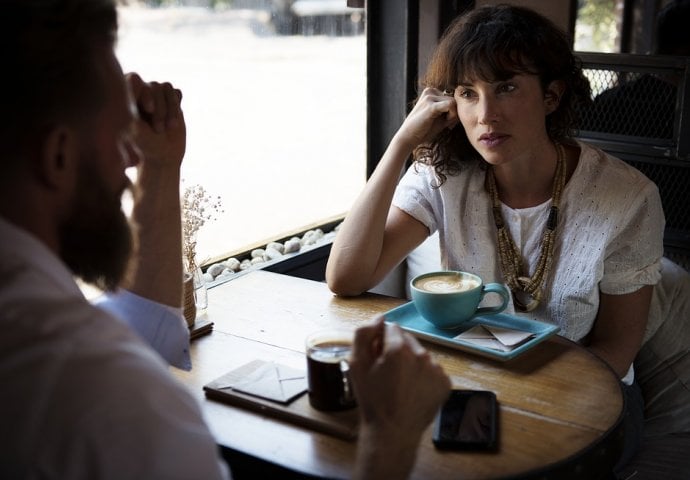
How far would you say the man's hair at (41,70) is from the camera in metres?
0.87

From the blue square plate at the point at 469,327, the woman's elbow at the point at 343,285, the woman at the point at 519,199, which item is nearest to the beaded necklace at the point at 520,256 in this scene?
the woman at the point at 519,199

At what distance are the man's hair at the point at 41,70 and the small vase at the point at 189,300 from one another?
800mm

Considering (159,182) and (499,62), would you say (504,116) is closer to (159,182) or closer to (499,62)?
(499,62)

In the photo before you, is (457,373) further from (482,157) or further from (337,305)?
(482,157)

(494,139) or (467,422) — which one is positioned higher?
(494,139)

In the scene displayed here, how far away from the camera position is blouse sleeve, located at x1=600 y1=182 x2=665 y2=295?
6.15 ft

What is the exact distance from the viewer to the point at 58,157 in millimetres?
894

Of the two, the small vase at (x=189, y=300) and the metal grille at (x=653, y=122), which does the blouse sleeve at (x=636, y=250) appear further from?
the small vase at (x=189, y=300)

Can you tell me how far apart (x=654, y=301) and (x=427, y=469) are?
1.09 m

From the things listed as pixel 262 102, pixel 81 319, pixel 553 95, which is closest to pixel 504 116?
pixel 553 95

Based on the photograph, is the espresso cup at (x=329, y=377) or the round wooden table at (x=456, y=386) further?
the espresso cup at (x=329, y=377)

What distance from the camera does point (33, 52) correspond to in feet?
2.89

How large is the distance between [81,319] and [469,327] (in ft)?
3.14

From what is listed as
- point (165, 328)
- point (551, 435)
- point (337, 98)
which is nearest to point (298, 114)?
point (337, 98)
